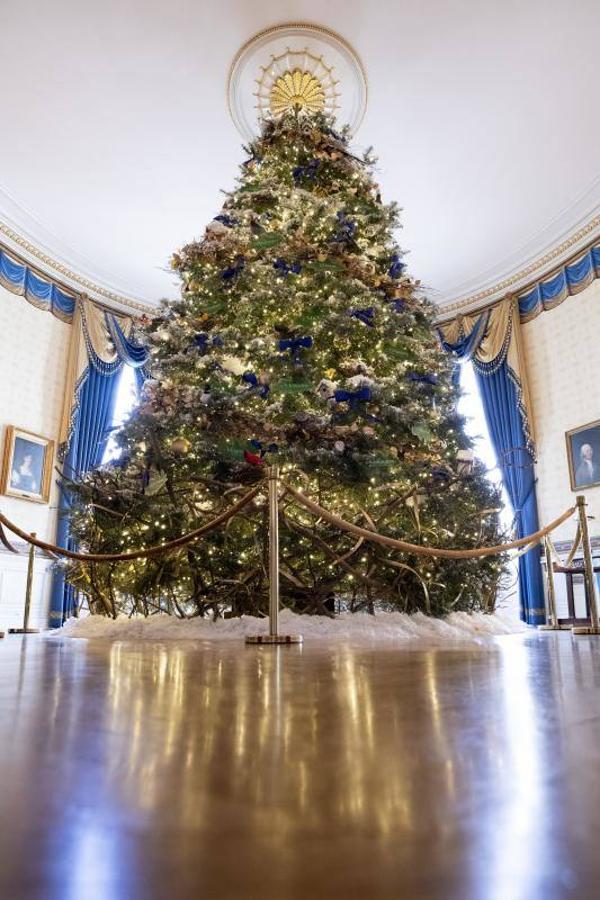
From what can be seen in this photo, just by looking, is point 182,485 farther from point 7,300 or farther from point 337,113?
point 7,300

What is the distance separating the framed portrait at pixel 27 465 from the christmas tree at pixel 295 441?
411cm

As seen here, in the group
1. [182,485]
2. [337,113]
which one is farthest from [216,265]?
[337,113]

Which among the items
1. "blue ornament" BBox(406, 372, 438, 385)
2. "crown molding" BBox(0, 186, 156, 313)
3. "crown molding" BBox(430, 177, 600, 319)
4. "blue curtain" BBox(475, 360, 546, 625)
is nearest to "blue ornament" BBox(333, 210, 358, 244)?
"blue ornament" BBox(406, 372, 438, 385)

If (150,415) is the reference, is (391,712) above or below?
below

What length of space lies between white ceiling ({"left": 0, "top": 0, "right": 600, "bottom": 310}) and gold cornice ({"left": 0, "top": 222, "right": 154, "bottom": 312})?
103 mm

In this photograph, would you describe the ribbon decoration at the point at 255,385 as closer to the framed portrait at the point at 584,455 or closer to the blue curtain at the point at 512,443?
the blue curtain at the point at 512,443


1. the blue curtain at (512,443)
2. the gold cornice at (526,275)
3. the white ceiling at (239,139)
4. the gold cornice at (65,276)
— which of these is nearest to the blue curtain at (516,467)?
the blue curtain at (512,443)

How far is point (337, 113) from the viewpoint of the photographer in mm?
6527

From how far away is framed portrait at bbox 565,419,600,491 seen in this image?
7551 millimetres

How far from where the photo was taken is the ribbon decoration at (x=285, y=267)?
414 cm

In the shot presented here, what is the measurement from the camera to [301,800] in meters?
0.27

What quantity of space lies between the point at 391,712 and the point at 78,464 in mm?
8417

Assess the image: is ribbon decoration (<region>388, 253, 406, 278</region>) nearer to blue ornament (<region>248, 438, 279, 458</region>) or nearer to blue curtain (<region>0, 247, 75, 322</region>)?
blue ornament (<region>248, 438, 279, 458</region>)

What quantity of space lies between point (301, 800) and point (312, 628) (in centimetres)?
276
